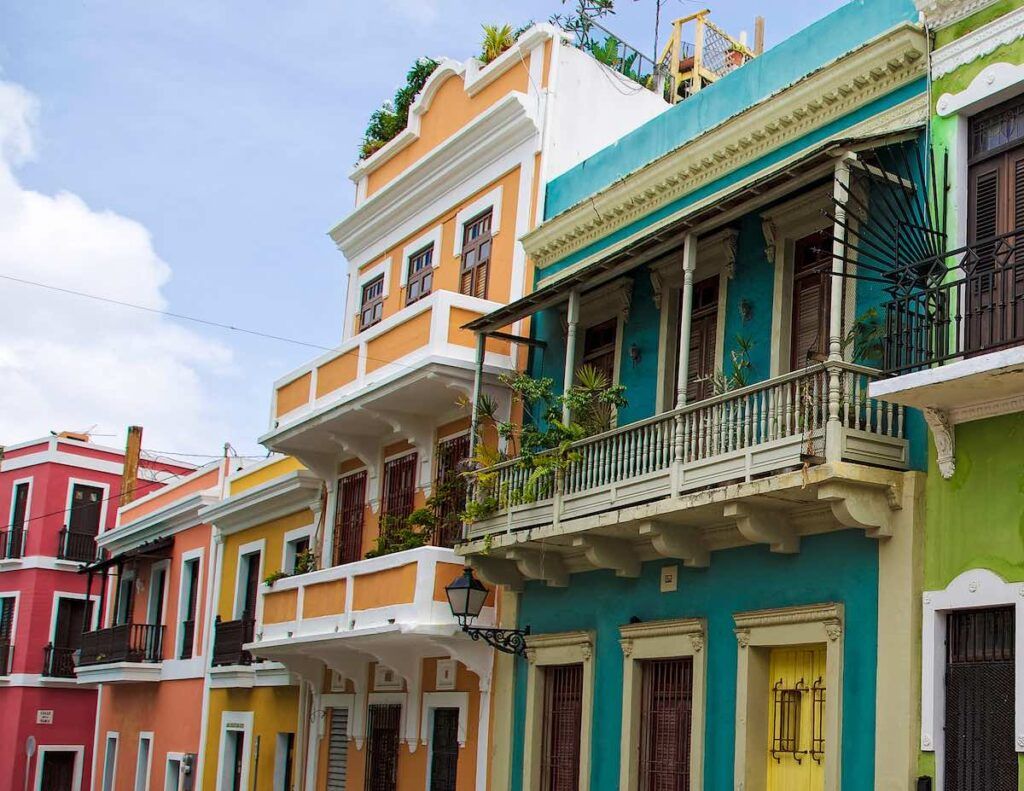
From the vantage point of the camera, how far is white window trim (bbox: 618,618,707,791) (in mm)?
12352

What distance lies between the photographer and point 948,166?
10.7 m

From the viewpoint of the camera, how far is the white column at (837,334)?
34.4ft

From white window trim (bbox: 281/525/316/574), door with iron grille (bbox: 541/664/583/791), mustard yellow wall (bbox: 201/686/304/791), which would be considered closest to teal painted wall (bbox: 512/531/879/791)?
door with iron grille (bbox: 541/664/583/791)

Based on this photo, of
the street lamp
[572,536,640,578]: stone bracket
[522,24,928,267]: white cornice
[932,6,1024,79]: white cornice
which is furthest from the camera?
the street lamp

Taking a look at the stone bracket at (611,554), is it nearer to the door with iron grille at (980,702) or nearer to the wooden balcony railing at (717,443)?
the wooden balcony railing at (717,443)

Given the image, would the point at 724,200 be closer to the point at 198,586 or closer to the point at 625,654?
the point at 625,654

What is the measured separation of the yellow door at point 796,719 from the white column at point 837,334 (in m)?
1.93

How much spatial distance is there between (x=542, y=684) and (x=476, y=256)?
5.52m

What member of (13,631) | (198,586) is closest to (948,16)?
(198,586)

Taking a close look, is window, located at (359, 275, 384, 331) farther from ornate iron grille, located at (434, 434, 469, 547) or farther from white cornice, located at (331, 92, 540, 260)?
ornate iron grille, located at (434, 434, 469, 547)

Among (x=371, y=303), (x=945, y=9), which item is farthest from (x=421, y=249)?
(x=945, y=9)

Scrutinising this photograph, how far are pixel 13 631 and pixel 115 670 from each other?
9155 millimetres

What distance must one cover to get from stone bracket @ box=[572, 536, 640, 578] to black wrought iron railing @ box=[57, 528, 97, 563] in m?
24.0

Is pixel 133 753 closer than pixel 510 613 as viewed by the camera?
No
